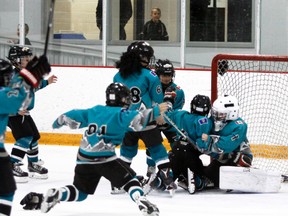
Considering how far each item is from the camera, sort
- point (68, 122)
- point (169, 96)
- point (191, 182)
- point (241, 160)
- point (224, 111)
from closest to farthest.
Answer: point (68, 122), point (224, 111), point (191, 182), point (241, 160), point (169, 96)

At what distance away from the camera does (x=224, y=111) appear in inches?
224

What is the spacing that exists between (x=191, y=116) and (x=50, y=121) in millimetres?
2991

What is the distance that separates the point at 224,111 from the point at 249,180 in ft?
1.73

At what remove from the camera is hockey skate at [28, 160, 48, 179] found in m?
6.46

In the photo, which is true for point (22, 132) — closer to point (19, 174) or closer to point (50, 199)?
point (19, 174)

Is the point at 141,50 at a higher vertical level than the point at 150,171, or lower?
higher

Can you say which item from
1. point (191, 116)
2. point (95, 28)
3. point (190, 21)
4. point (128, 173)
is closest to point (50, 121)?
point (95, 28)

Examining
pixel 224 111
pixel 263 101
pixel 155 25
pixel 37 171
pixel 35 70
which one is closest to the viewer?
pixel 35 70

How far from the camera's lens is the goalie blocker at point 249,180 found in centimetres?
576

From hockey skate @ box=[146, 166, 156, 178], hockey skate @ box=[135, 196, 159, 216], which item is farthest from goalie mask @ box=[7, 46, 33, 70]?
hockey skate @ box=[135, 196, 159, 216]

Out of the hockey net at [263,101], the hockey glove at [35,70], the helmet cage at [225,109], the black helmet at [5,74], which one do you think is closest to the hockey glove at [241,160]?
the helmet cage at [225,109]

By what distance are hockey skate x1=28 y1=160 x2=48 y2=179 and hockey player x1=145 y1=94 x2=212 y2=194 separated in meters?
1.01

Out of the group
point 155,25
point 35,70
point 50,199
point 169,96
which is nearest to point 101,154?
point 50,199

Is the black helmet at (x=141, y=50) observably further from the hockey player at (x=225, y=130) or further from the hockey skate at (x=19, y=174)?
the hockey skate at (x=19, y=174)
